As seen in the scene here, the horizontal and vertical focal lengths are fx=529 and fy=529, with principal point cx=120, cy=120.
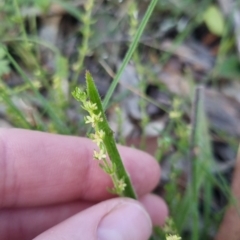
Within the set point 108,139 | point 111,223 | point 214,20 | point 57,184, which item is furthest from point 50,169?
point 214,20

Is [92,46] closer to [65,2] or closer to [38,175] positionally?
[65,2]

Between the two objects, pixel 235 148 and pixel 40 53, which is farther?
pixel 40 53

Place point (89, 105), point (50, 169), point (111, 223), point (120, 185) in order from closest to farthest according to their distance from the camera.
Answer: point (89, 105) → point (120, 185) → point (111, 223) → point (50, 169)

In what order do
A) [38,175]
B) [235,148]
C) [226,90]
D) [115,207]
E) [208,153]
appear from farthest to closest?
[226,90], [235,148], [208,153], [38,175], [115,207]

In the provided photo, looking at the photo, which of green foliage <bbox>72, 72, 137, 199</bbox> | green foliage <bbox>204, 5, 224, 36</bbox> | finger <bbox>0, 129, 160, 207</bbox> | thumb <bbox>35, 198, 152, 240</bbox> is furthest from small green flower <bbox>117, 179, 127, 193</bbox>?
green foliage <bbox>204, 5, 224, 36</bbox>

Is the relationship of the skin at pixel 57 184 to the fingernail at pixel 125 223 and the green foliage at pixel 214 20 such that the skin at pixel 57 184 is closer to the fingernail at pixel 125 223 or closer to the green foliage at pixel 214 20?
the fingernail at pixel 125 223

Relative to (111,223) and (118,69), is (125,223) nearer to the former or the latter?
(111,223)

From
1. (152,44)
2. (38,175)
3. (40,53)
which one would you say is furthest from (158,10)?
(38,175)
